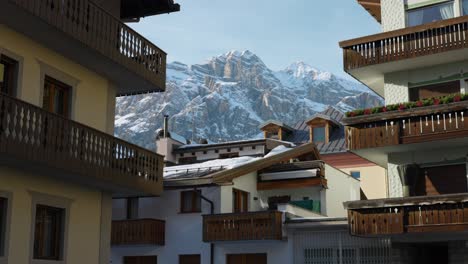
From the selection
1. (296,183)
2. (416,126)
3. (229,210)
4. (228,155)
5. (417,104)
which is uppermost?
(228,155)

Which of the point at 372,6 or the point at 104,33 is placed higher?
the point at 372,6

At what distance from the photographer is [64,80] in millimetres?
18844

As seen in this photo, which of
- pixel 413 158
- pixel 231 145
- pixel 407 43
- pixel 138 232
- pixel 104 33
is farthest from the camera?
pixel 231 145

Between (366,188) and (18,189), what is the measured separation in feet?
124

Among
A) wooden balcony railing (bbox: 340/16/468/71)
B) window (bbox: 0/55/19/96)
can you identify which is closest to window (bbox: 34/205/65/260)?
window (bbox: 0/55/19/96)

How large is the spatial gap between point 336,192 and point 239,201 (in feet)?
22.7

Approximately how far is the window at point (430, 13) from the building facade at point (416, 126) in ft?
0.12

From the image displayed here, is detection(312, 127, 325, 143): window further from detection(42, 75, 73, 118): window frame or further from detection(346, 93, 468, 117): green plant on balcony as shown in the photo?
detection(42, 75, 73, 118): window frame

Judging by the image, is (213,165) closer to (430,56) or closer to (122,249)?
(122,249)

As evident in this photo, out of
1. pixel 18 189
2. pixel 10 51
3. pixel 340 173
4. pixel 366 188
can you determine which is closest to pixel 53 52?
pixel 10 51

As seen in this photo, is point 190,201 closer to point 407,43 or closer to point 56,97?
point 407,43

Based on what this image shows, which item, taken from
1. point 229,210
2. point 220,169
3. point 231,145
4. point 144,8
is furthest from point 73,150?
point 231,145

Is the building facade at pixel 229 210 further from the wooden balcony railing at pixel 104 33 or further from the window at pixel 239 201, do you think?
the wooden balcony railing at pixel 104 33

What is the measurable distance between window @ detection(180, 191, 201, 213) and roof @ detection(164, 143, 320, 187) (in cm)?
68
